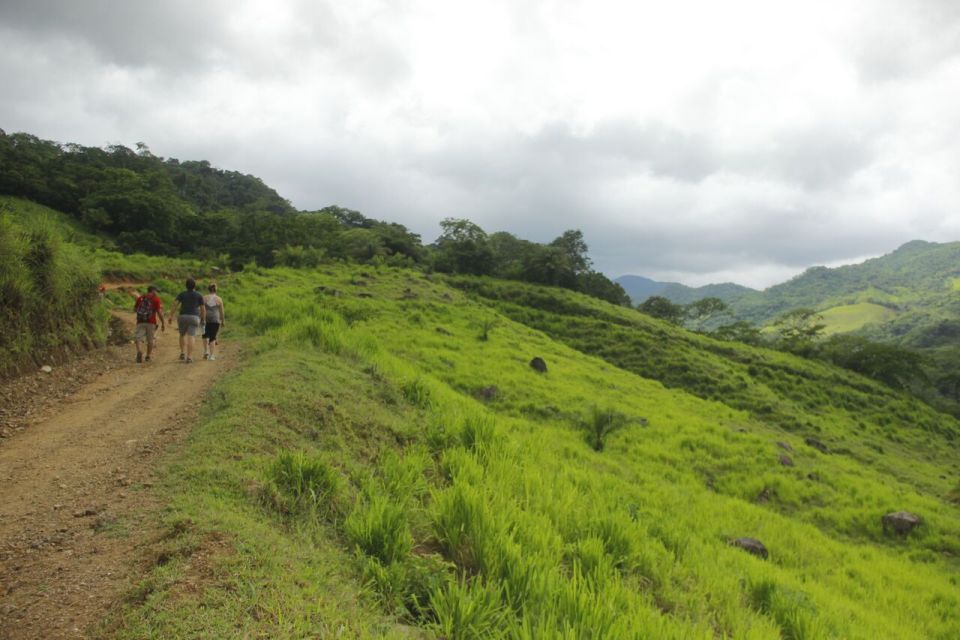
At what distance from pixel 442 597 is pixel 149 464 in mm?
3759

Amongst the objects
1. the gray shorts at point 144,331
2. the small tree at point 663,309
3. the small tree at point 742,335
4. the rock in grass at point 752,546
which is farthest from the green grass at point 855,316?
the gray shorts at point 144,331

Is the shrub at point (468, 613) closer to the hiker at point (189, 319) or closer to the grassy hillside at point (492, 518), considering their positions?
the grassy hillside at point (492, 518)

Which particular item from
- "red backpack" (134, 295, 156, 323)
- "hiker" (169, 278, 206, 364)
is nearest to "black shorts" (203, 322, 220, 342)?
"hiker" (169, 278, 206, 364)

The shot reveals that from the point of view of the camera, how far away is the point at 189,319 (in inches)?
466

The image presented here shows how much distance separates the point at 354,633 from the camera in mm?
3057

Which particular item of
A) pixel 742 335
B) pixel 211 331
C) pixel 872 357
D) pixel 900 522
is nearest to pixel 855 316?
pixel 742 335

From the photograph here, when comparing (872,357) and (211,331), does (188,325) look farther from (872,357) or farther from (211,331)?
(872,357)

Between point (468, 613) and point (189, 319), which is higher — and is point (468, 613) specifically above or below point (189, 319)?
below

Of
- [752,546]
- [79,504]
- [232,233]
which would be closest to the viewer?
[79,504]

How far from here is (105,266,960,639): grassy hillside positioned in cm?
350

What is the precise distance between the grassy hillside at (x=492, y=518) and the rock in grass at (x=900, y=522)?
0.22 metres

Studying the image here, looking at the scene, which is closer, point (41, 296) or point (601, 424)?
point (41, 296)

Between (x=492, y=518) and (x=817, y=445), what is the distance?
24688mm

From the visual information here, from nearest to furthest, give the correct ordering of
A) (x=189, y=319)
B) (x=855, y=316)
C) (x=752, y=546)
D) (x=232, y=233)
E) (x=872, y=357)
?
(x=752, y=546) → (x=189, y=319) → (x=872, y=357) → (x=232, y=233) → (x=855, y=316)
